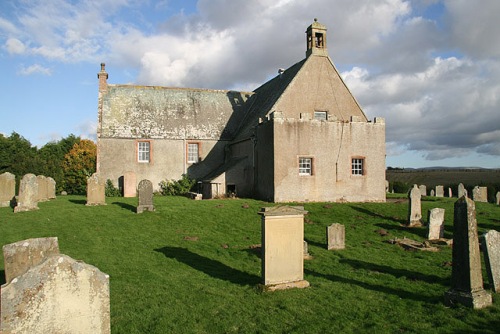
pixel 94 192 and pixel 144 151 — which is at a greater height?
pixel 144 151

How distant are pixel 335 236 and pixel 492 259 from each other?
5711mm

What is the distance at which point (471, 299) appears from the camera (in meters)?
8.05

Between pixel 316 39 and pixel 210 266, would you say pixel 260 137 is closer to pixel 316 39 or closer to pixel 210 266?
pixel 316 39

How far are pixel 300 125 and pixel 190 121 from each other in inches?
487

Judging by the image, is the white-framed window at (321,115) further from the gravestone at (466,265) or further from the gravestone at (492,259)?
the gravestone at (466,265)

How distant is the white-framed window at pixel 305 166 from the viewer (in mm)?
24891

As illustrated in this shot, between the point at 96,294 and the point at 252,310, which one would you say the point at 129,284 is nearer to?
the point at 252,310

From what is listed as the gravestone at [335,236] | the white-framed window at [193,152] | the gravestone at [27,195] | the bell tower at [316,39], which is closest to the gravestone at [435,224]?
the gravestone at [335,236]

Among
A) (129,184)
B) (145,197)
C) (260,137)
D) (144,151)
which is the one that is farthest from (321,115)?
(129,184)

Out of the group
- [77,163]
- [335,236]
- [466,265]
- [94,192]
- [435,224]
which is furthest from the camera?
[77,163]

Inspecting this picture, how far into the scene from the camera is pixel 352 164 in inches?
1022

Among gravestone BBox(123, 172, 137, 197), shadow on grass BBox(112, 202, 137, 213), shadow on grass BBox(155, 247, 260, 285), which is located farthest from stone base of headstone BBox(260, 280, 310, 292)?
gravestone BBox(123, 172, 137, 197)

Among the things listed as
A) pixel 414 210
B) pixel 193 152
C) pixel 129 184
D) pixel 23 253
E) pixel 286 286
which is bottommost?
pixel 286 286

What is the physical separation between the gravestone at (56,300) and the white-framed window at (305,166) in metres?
20.1
